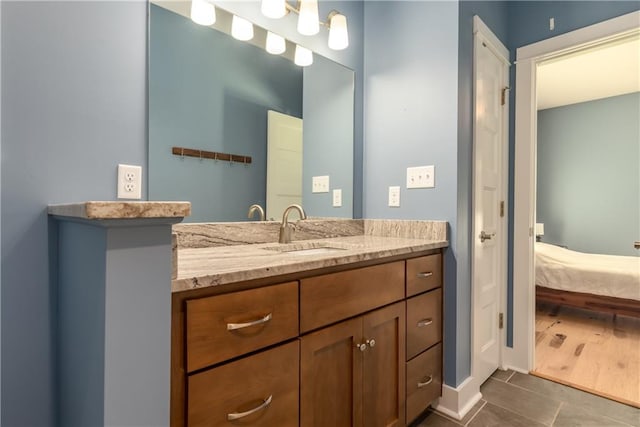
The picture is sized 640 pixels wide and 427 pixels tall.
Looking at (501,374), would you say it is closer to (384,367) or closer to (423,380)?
(423,380)

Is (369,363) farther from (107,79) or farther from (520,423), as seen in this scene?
(107,79)

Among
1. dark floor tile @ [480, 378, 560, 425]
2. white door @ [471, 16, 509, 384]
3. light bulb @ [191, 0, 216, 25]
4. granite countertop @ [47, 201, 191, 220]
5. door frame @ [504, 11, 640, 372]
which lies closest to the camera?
granite countertop @ [47, 201, 191, 220]

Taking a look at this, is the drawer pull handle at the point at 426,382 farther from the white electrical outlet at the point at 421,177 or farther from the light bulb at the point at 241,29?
the light bulb at the point at 241,29

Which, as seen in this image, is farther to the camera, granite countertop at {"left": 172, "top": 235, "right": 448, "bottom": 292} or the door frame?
the door frame

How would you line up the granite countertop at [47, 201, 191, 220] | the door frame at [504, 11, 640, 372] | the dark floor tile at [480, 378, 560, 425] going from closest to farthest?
the granite countertop at [47, 201, 191, 220] → the dark floor tile at [480, 378, 560, 425] → the door frame at [504, 11, 640, 372]

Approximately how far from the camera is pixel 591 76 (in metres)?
3.66

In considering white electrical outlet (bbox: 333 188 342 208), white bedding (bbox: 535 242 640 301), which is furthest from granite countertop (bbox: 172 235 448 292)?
white bedding (bbox: 535 242 640 301)

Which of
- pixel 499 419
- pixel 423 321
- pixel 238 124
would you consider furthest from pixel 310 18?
pixel 499 419

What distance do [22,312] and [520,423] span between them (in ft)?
6.68

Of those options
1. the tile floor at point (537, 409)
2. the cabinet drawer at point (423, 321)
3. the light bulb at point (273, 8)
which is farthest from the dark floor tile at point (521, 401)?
the light bulb at point (273, 8)

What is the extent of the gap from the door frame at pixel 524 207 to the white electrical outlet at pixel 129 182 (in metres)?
2.17

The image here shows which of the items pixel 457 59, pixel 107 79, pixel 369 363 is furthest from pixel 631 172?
pixel 107 79

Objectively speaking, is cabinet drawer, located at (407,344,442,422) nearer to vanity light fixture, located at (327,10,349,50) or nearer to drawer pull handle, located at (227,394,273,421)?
drawer pull handle, located at (227,394,273,421)

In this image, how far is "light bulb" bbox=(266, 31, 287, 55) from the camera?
161 centimetres
